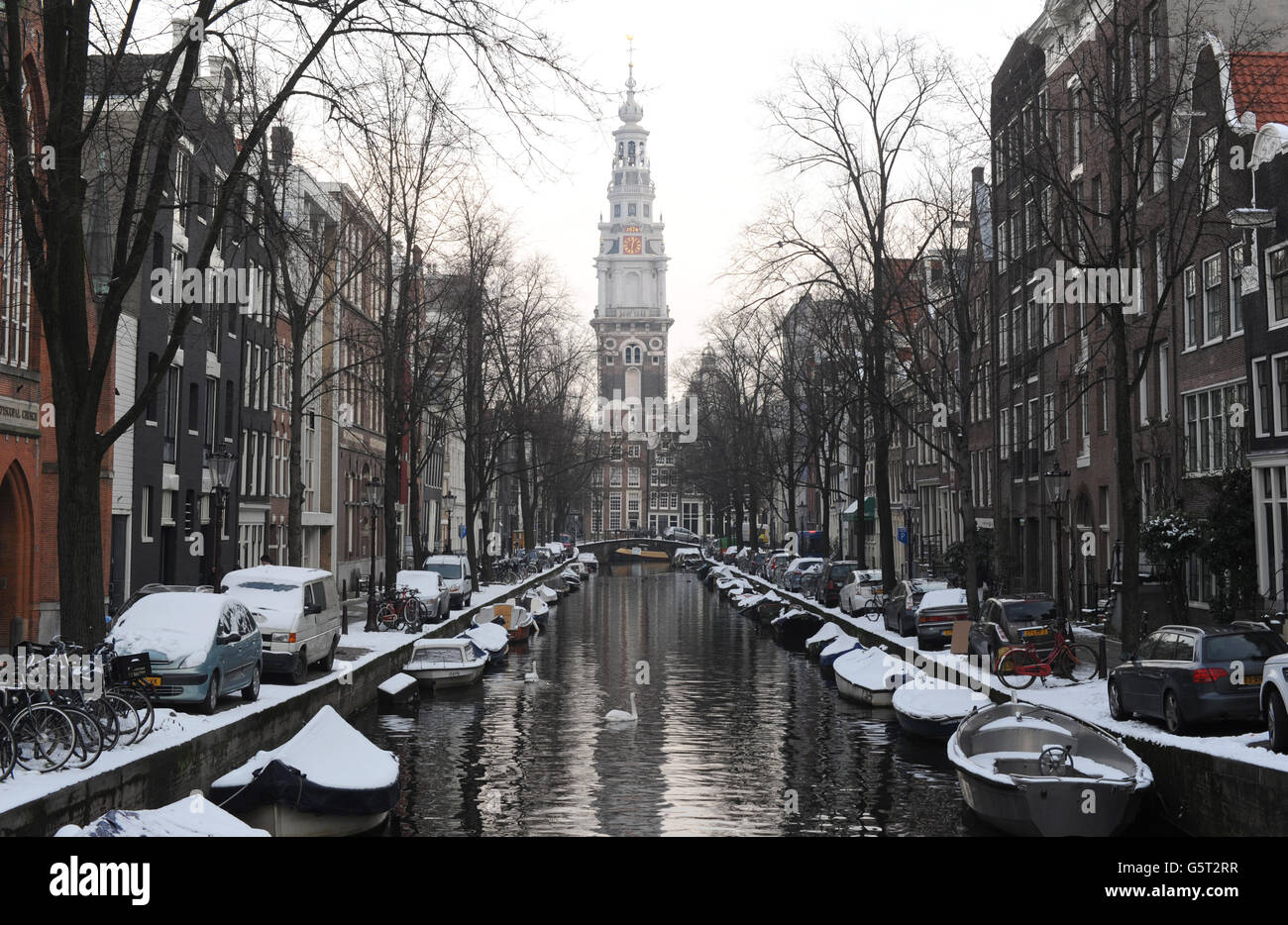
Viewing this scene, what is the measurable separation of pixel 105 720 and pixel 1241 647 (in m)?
14.1

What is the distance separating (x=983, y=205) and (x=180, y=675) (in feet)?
130

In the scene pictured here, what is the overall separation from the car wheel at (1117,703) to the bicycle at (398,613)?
21.4 meters

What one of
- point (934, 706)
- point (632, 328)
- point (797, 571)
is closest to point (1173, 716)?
point (934, 706)

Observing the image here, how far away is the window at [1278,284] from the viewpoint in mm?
29297

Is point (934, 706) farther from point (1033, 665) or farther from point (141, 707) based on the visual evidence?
point (141, 707)

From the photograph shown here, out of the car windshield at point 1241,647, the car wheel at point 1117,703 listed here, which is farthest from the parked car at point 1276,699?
the car wheel at point 1117,703

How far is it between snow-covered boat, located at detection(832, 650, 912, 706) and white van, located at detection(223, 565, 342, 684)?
35.7ft

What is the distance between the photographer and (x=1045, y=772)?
54.9 feet

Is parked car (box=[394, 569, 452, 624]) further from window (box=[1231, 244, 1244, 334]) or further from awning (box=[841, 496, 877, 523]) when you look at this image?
awning (box=[841, 496, 877, 523])

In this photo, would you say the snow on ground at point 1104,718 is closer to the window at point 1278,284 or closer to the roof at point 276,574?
the window at point 1278,284

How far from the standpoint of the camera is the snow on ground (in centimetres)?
1534

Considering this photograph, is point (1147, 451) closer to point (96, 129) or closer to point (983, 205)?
point (983, 205)
